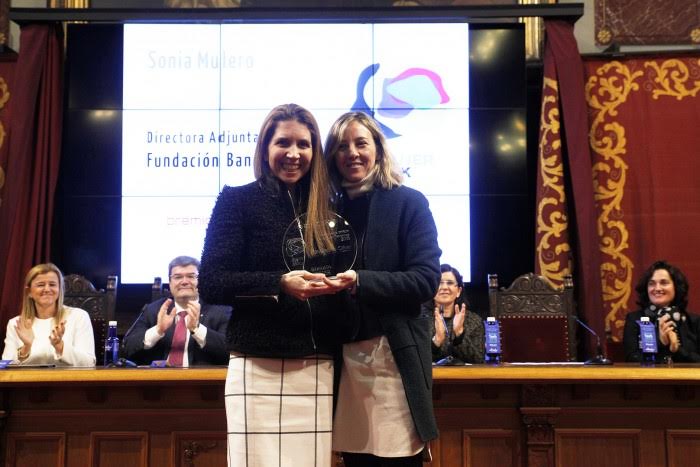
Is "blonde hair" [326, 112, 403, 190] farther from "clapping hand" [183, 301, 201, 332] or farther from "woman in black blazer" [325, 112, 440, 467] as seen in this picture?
"clapping hand" [183, 301, 201, 332]

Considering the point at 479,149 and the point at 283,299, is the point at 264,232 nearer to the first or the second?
the point at 283,299

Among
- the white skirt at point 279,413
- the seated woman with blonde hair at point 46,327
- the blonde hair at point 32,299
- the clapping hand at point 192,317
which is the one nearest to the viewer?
the white skirt at point 279,413

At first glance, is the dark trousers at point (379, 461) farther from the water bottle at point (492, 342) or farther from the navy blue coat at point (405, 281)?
the water bottle at point (492, 342)

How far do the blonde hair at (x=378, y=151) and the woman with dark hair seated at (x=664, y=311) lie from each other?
258cm

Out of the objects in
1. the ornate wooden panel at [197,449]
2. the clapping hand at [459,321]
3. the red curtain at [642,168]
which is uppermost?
the red curtain at [642,168]

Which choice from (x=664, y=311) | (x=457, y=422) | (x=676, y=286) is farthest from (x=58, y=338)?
(x=676, y=286)

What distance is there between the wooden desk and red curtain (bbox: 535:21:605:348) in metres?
2.18

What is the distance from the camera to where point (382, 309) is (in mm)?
1723

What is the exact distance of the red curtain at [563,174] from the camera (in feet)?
16.8

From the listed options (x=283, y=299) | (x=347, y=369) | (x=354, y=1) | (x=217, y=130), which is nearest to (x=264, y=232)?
(x=283, y=299)

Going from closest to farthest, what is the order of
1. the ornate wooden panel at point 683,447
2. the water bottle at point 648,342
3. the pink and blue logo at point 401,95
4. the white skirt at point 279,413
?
the white skirt at point 279,413
the ornate wooden panel at point 683,447
the water bottle at point 648,342
the pink and blue logo at point 401,95

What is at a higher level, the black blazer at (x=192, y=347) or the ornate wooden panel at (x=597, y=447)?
the black blazer at (x=192, y=347)

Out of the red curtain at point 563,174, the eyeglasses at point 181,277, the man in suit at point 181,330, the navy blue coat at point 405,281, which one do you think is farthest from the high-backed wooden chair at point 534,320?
the navy blue coat at point 405,281

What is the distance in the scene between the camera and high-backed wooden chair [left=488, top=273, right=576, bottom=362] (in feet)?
14.4
